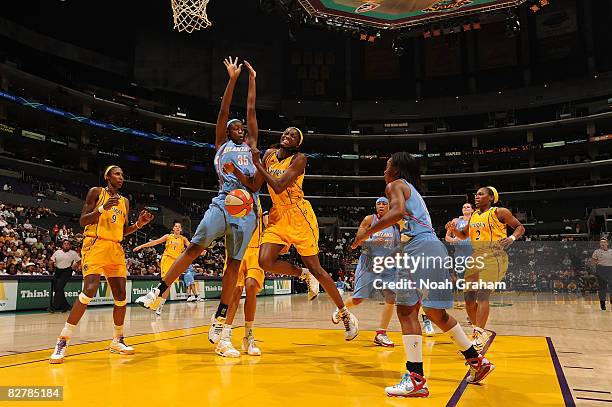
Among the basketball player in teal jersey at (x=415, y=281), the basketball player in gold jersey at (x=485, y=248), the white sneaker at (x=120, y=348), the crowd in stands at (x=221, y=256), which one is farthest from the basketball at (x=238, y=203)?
the crowd in stands at (x=221, y=256)

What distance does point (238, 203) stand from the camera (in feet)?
16.7

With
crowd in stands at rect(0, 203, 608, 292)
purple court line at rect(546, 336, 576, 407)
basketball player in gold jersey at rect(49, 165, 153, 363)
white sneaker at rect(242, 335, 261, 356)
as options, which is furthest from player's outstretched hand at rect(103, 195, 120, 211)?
crowd in stands at rect(0, 203, 608, 292)

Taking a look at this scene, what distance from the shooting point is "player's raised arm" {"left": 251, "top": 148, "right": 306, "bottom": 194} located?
A: 4855 millimetres

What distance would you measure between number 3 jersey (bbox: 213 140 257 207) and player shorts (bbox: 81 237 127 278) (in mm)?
1358

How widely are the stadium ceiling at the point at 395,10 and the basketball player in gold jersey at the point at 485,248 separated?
514 inches

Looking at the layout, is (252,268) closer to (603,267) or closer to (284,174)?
(284,174)

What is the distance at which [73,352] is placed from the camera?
5.30m

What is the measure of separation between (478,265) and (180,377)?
4215 mm

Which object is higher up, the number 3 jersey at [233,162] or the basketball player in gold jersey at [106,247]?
the number 3 jersey at [233,162]

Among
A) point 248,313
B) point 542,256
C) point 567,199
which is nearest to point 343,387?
point 248,313

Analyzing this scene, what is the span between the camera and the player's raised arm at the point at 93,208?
5.18 m

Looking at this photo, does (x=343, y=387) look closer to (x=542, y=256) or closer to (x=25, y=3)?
→ (x=542, y=256)

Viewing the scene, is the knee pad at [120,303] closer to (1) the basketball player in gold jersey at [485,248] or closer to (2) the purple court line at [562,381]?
(1) the basketball player in gold jersey at [485,248]

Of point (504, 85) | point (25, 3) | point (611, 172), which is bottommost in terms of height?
point (611, 172)
